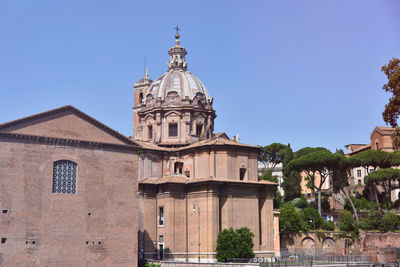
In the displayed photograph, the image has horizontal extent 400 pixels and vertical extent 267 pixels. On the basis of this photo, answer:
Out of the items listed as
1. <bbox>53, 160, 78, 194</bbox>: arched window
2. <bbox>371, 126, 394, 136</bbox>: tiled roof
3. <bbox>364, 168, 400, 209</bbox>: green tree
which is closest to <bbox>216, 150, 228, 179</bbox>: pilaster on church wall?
<bbox>53, 160, 78, 194</bbox>: arched window

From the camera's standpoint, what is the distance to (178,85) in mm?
51562

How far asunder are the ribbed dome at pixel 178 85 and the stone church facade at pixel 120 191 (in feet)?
2.84

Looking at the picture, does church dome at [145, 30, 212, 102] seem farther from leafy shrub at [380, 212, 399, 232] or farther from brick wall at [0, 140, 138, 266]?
leafy shrub at [380, 212, 399, 232]

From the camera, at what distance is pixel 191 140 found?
49500mm

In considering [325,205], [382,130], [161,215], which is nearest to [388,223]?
[325,205]

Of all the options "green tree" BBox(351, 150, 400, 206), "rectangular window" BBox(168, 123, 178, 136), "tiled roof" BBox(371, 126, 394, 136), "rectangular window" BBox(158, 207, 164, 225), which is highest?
"tiled roof" BBox(371, 126, 394, 136)

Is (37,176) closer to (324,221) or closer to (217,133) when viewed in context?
(217,133)

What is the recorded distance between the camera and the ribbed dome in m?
51.2

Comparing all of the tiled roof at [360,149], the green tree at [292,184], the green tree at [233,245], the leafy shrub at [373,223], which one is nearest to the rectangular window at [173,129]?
the green tree at [233,245]

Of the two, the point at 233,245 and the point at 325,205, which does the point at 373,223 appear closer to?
the point at 325,205

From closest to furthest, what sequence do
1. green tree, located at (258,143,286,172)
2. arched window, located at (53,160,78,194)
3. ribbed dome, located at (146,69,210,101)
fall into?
arched window, located at (53,160,78,194), ribbed dome, located at (146,69,210,101), green tree, located at (258,143,286,172)

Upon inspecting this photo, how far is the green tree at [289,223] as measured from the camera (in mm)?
49844

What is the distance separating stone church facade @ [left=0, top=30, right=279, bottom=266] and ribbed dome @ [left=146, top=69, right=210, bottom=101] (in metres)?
0.87

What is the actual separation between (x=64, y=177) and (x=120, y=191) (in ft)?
14.0
